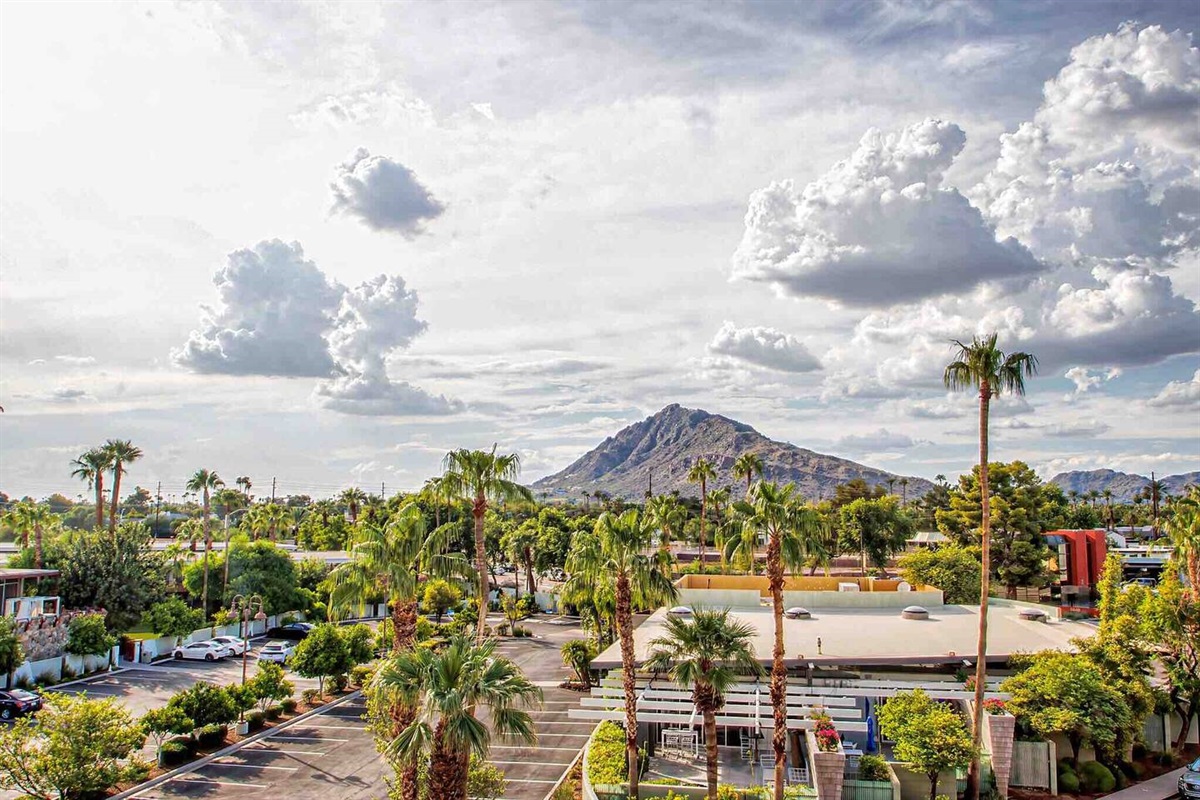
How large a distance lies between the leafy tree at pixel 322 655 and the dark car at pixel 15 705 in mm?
11244

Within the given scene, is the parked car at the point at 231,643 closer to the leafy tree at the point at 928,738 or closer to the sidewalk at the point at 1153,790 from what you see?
the leafy tree at the point at 928,738

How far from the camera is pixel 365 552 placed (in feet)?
93.6

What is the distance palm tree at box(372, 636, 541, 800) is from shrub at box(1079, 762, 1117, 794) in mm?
21696

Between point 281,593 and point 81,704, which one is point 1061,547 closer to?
point 281,593

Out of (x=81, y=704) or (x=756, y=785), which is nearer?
(x=81, y=704)

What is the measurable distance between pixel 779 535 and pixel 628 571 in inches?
194

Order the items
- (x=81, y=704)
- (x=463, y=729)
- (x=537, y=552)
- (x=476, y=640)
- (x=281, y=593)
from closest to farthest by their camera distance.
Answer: (x=463, y=729) → (x=476, y=640) → (x=81, y=704) → (x=281, y=593) → (x=537, y=552)

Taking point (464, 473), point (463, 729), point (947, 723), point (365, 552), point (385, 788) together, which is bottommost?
point (385, 788)

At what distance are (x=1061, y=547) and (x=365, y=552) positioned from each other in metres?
59.8

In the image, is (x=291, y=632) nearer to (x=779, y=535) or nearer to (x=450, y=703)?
(x=779, y=535)

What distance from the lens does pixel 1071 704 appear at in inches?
1166

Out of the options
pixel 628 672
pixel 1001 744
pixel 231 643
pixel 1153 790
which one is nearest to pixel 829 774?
pixel 628 672

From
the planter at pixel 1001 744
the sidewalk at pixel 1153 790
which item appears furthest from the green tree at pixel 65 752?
the sidewalk at pixel 1153 790

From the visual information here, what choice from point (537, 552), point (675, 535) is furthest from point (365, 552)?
point (675, 535)
